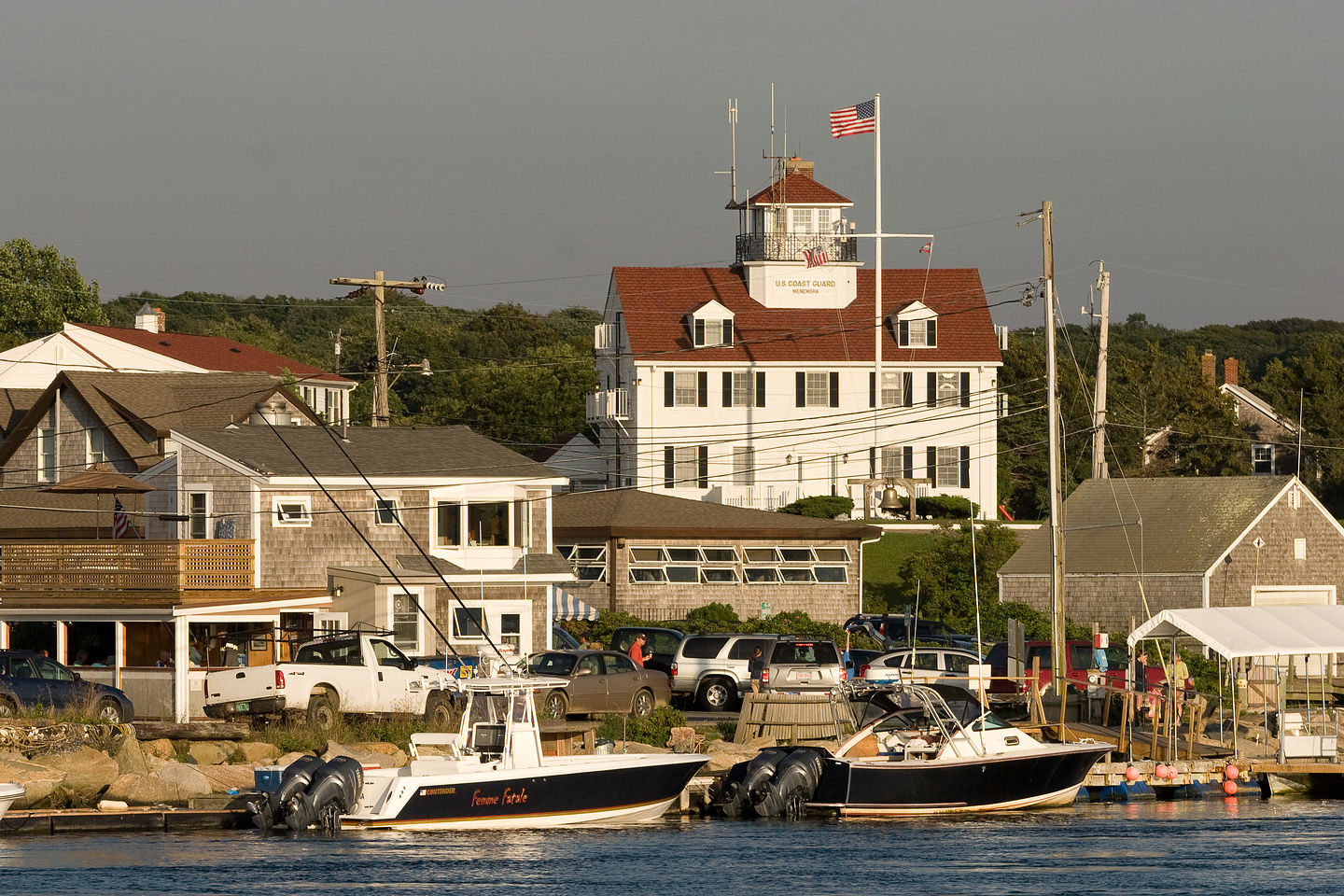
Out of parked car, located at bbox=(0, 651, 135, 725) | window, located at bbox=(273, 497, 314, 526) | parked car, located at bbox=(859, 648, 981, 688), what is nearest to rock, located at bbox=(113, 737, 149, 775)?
parked car, located at bbox=(0, 651, 135, 725)


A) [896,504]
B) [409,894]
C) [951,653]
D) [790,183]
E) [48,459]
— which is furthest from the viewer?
[790,183]

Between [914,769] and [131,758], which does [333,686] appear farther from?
[914,769]

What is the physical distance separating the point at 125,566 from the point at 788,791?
49.3 ft

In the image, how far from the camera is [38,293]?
94.1 metres

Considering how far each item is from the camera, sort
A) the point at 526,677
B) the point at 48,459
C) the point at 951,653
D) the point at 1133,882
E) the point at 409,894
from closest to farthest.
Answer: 1. the point at 409,894
2. the point at 1133,882
3. the point at 526,677
4. the point at 951,653
5. the point at 48,459

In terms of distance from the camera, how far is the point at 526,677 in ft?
97.6

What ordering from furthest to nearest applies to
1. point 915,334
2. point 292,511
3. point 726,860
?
1. point 915,334
2. point 292,511
3. point 726,860

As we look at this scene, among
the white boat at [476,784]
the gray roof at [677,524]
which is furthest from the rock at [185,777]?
the gray roof at [677,524]

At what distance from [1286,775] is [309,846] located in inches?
724

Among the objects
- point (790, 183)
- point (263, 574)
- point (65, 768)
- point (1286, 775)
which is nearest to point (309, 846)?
point (65, 768)

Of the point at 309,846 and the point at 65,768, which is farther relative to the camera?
the point at 65,768

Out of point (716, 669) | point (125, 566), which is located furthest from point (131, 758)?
point (716, 669)

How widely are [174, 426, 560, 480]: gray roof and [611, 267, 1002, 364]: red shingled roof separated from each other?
29.7 metres

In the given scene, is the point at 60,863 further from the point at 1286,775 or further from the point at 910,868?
the point at 1286,775
